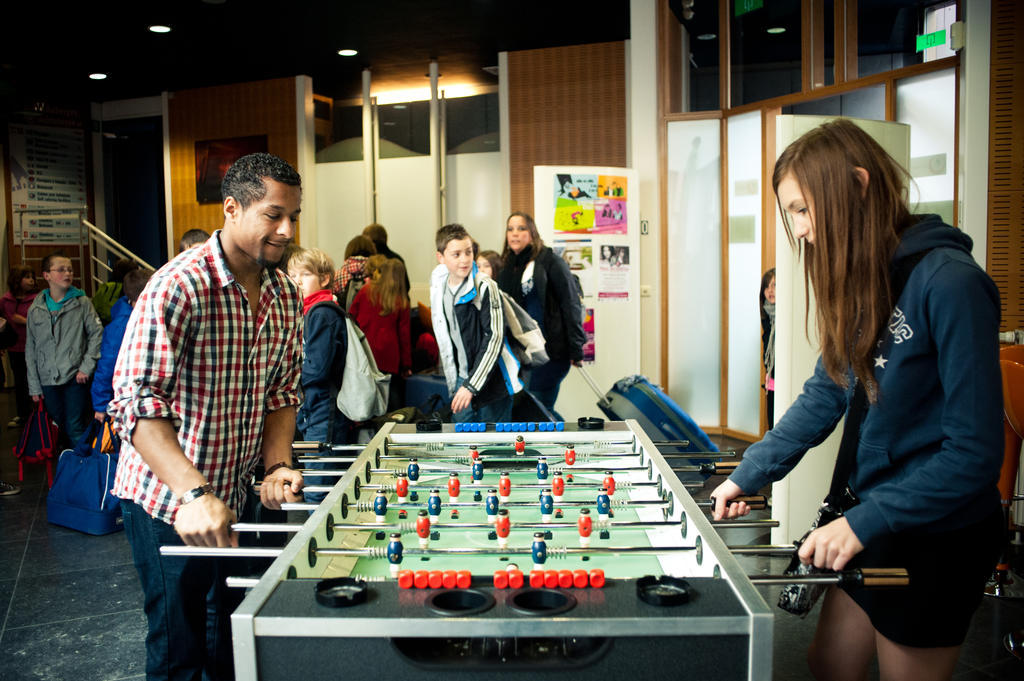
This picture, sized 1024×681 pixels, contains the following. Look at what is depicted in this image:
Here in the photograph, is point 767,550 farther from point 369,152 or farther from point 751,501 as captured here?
point 369,152

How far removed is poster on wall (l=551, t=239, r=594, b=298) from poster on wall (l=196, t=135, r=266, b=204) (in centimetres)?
478

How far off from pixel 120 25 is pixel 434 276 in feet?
17.2

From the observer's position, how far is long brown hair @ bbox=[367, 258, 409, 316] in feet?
18.6

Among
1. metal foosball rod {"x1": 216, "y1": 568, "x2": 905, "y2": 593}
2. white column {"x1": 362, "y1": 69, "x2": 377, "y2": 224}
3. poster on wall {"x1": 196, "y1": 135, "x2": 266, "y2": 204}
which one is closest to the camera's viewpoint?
metal foosball rod {"x1": 216, "y1": 568, "x2": 905, "y2": 593}

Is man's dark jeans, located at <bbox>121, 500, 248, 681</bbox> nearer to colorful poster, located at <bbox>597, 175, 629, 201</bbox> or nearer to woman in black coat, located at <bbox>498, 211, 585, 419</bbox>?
woman in black coat, located at <bbox>498, 211, 585, 419</bbox>

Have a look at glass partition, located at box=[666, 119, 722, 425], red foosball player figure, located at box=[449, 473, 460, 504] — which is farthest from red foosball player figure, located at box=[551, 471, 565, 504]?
glass partition, located at box=[666, 119, 722, 425]

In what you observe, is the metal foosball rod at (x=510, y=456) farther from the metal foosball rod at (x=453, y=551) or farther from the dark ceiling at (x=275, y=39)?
the dark ceiling at (x=275, y=39)

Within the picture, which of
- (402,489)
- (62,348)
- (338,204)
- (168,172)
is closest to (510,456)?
(402,489)

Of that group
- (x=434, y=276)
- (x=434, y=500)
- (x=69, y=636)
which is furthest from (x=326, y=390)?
(x=434, y=500)

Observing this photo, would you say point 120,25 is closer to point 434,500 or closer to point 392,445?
point 392,445

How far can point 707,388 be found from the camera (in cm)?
738

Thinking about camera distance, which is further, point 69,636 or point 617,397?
point 617,397

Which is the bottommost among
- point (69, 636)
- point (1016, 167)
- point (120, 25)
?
point (69, 636)

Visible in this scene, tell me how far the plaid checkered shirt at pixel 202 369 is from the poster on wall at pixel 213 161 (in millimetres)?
8400
